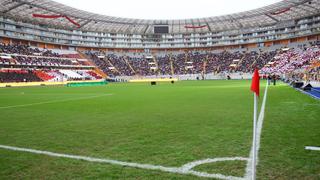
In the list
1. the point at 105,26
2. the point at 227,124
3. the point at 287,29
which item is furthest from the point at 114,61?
the point at 227,124

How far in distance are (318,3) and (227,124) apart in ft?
281

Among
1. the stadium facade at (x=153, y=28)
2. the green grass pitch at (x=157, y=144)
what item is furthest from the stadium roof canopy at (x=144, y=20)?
the green grass pitch at (x=157, y=144)

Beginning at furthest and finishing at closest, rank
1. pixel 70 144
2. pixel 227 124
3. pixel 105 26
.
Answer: pixel 105 26, pixel 227 124, pixel 70 144

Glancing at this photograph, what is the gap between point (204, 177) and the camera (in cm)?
425

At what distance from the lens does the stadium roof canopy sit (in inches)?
3098

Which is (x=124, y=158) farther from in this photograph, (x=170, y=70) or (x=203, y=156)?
(x=170, y=70)

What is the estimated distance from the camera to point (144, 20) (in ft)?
350

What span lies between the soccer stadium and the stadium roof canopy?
385 mm

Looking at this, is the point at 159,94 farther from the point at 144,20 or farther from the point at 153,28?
the point at 153,28

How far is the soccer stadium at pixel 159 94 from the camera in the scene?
5039 millimetres

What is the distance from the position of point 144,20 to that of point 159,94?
85.9 metres

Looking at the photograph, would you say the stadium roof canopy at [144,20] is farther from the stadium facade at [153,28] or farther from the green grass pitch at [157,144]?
the green grass pitch at [157,144]

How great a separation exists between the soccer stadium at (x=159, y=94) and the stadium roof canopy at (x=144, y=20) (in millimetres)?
385

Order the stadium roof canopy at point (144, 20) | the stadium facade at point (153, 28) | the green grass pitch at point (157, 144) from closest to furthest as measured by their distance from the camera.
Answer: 1. the green grass pitch at point (157, 144)
2. the stadium roof canopy at point (144, 20)
3. the stadium facade at point (153, 28)
